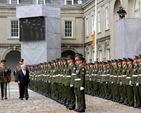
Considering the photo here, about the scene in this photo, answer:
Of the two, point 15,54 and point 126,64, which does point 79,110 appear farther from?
point 15,54

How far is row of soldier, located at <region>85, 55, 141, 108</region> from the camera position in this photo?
1647cm

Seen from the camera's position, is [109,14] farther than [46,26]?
No

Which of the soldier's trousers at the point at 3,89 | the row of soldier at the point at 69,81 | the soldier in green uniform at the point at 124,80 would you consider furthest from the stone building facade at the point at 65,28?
the soldier in green uniform at the point at 124,80

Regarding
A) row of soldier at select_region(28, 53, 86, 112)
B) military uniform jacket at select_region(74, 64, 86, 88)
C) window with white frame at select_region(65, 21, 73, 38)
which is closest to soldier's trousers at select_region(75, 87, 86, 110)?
row of soldier at select_region(28, 53, 86, 112)

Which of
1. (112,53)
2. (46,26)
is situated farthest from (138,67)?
(46,26)

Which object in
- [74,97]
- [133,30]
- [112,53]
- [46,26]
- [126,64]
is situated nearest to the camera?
[74,97]

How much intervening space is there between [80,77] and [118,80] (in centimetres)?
383

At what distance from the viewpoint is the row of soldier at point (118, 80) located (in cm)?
1647

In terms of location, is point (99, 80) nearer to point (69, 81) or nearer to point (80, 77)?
point (69, 81)

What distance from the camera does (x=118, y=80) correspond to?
18625mm

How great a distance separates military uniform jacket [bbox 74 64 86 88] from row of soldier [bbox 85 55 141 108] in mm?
2331

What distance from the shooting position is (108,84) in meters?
20.8

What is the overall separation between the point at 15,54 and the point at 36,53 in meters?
10.6

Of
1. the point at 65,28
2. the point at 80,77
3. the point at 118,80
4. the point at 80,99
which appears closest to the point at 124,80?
the point at 118,80
